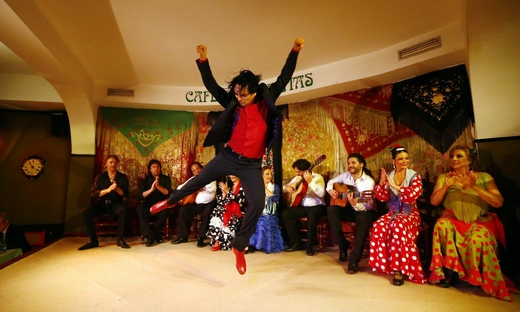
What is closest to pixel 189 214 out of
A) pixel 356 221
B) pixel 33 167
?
pixel 356 221

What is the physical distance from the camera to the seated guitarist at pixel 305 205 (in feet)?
12.0

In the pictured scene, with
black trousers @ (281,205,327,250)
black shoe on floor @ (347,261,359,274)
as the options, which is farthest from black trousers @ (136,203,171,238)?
black shoe on floor @ (347,261,359,274)

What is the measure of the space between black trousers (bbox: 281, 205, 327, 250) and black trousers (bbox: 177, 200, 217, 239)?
1166mm

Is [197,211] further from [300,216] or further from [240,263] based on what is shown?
[240,263]

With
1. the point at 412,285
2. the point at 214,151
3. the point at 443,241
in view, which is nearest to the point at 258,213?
the point at 412,285

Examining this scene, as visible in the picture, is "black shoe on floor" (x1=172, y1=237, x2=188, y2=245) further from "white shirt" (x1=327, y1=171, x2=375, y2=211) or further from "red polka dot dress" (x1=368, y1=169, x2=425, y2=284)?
"red polka dot dress" (x1=368, y1=169, x2=425, y2=284)

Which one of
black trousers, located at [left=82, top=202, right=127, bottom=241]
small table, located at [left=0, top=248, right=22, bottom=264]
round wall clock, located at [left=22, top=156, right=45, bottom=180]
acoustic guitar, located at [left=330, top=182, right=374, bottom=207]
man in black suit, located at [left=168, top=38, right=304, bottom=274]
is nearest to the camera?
man in black suit, located at [left=168, top=38, right=304, bottom=274]

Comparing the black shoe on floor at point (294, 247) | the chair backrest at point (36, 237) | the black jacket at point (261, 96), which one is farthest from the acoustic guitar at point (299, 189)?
the chair backrest at point (36, 237)

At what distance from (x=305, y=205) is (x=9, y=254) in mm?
3887

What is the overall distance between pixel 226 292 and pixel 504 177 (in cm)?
289

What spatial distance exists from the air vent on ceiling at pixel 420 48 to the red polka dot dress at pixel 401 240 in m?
1.68

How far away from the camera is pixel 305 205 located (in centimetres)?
390

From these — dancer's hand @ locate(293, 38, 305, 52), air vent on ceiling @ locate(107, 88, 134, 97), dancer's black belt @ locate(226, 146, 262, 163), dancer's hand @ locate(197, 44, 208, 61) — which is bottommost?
dancer's black belt @ locate(226, 146, 262, 163)

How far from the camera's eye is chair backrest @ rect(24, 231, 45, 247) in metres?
4.93
